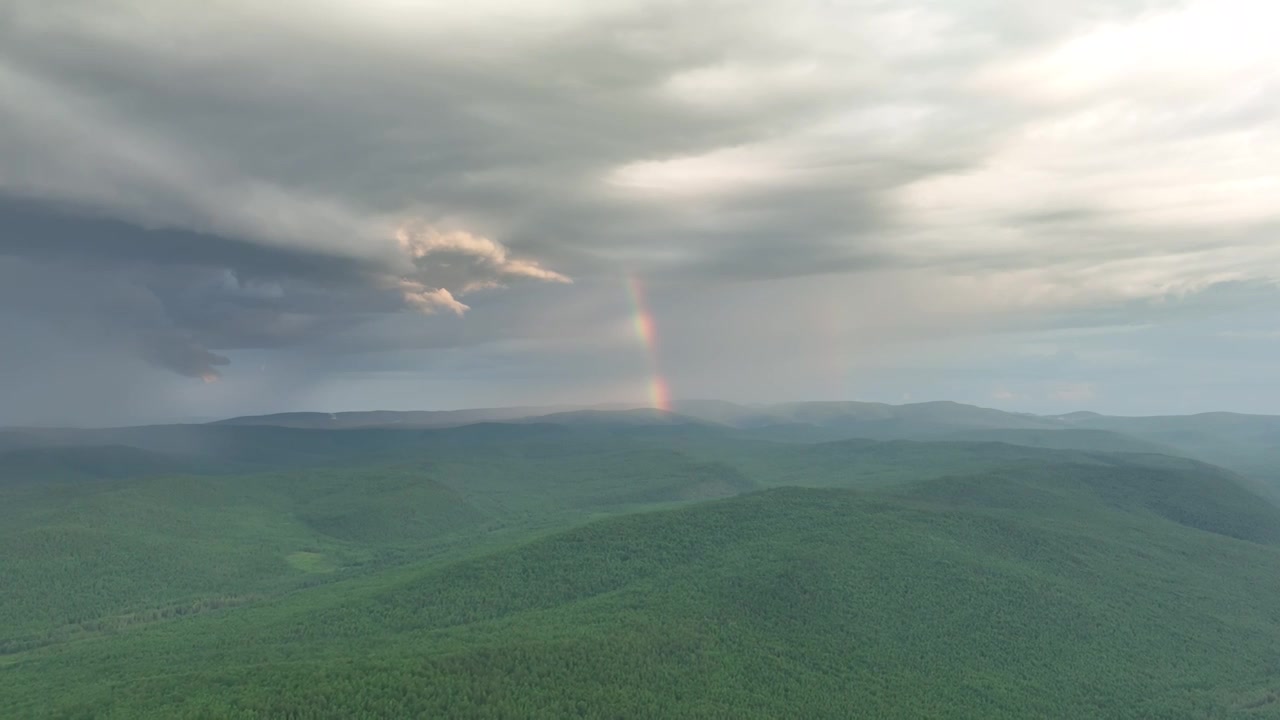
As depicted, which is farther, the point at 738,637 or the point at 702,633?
the point at 738,637

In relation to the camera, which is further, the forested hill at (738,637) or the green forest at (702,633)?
the green forest at (702,633)

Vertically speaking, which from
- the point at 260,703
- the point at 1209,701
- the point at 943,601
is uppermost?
the point at 260,703

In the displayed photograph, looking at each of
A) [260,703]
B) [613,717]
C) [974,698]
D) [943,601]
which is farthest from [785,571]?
[260,703]

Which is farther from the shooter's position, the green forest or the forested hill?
the green forest

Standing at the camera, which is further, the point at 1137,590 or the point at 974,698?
the point at 1137,590

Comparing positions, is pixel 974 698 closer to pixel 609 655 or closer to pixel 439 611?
pixel 609 655

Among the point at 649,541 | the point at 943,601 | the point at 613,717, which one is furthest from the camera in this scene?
the point at 649,541

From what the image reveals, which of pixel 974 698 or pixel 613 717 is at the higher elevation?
pixel 613 717

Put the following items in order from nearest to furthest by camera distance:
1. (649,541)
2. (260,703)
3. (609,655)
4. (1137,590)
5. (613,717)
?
(260,703), (613,717), (609,655), (1137,590), (649,541)

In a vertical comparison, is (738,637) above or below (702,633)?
below

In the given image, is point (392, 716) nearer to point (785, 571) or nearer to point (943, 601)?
point (785, 571)
